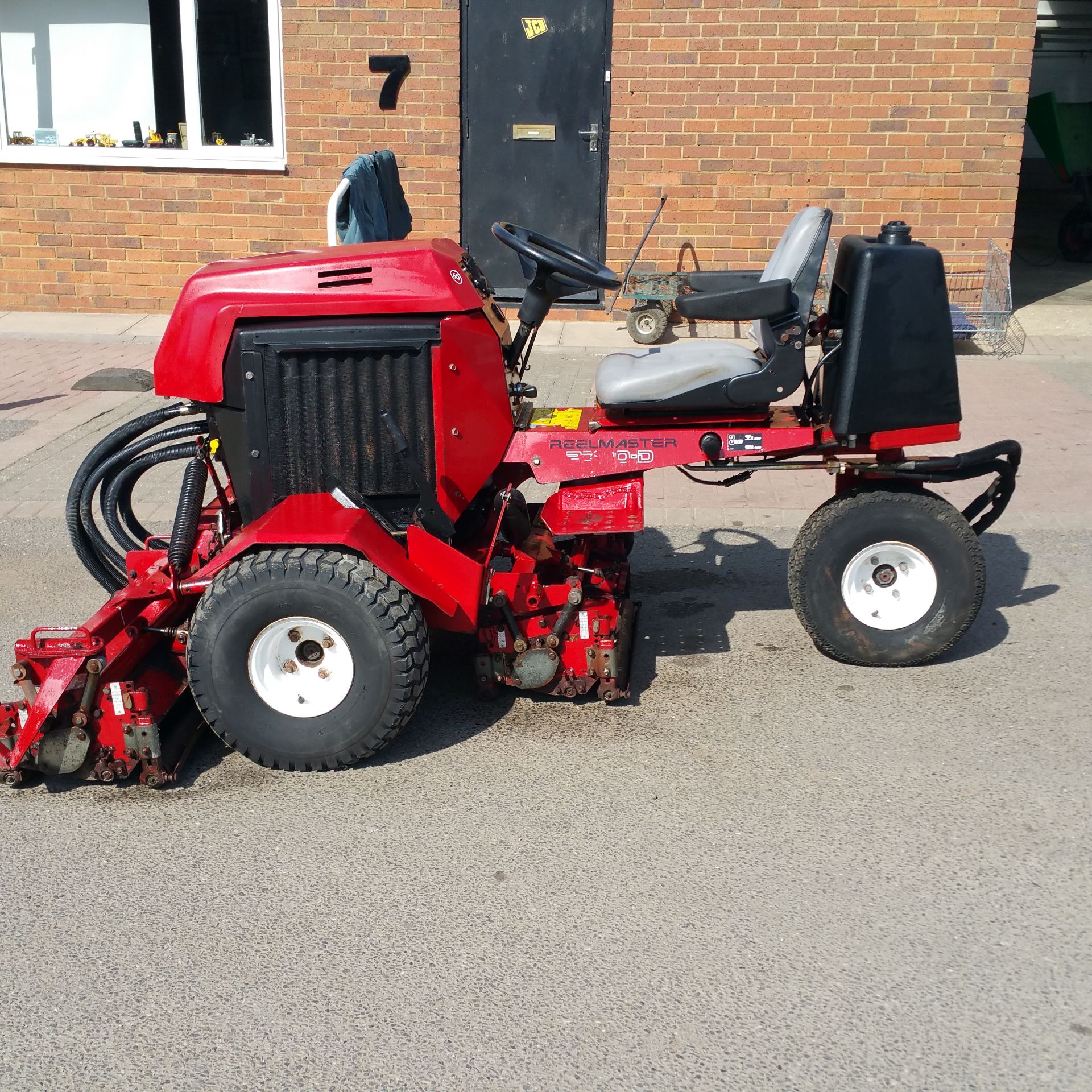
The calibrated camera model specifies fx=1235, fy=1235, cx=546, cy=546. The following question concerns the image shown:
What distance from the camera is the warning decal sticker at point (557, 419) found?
4402 mm

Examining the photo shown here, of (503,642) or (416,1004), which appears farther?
(503,642)

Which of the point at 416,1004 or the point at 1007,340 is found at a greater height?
the point at 1007,340

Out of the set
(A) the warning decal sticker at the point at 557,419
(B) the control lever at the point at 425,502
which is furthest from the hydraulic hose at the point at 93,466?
(A) the warning decal sticker at the point at 557,419

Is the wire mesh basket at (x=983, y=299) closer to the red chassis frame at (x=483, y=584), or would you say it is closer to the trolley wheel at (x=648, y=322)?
the trolley wheel at (x=648, y=322)

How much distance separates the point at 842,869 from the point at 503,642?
1352 mm

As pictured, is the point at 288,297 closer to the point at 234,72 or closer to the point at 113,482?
the point at 113,482

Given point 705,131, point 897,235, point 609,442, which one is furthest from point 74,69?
point 897,235

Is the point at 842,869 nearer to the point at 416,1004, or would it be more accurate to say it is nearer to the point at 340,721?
the point at 416,1004

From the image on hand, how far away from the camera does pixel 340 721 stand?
3.85 metres

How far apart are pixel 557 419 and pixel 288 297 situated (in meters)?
1.07

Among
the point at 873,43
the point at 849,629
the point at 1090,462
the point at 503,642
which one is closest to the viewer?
the point at 503,642

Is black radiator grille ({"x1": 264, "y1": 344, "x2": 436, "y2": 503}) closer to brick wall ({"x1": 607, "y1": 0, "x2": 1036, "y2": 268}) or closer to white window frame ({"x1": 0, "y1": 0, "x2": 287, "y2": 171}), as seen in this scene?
brick wall ({"x1": 607, "y1": 0, "x2": 1036, "y2": 268})

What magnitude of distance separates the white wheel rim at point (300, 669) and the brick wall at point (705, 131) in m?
7.06

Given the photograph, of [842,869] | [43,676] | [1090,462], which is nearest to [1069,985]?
[842,869]
